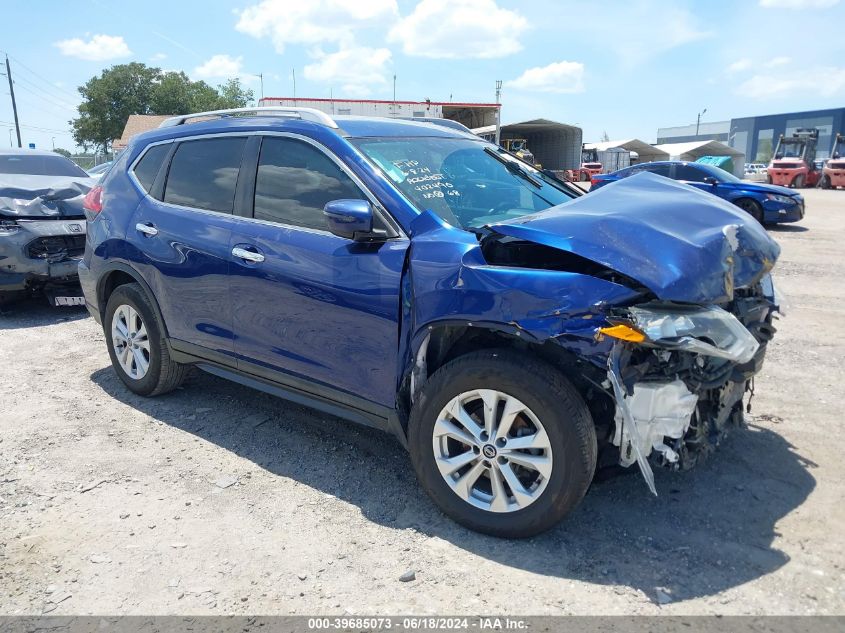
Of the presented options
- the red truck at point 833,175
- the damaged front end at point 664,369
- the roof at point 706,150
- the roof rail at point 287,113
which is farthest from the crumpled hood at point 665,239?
the roof at point 706,150

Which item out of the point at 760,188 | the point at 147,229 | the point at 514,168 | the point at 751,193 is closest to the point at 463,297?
the point at 514,168

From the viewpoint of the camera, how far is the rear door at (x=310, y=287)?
317 centimetres

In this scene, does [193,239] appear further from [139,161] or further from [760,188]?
[760,188]

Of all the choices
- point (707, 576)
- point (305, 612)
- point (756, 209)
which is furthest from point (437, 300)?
point (756, 209)

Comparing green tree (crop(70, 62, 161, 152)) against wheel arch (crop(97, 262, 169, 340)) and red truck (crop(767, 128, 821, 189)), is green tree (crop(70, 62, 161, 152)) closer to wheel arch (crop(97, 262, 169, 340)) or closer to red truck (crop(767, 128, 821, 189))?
red truck (crop(767, 128, 821, 189))

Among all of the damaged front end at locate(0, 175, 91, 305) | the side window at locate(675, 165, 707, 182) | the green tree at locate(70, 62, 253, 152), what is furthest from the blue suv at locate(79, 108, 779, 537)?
the green tree at locate(70, 62, 253, 152)

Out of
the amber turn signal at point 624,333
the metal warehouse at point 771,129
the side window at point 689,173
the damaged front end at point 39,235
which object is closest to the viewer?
the amber turn signal at point 624,333

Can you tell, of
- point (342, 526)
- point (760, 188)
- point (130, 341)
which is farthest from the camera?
point (760, 188)

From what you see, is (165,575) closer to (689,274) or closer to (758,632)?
(758,632)

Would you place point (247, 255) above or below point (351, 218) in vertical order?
below

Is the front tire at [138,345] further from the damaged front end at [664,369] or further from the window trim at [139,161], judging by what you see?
the damaged front end at [664,369]

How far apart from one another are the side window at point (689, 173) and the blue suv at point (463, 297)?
11.6 meters

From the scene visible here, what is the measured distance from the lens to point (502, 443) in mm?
2846

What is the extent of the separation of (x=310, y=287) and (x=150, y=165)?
1995 mm
